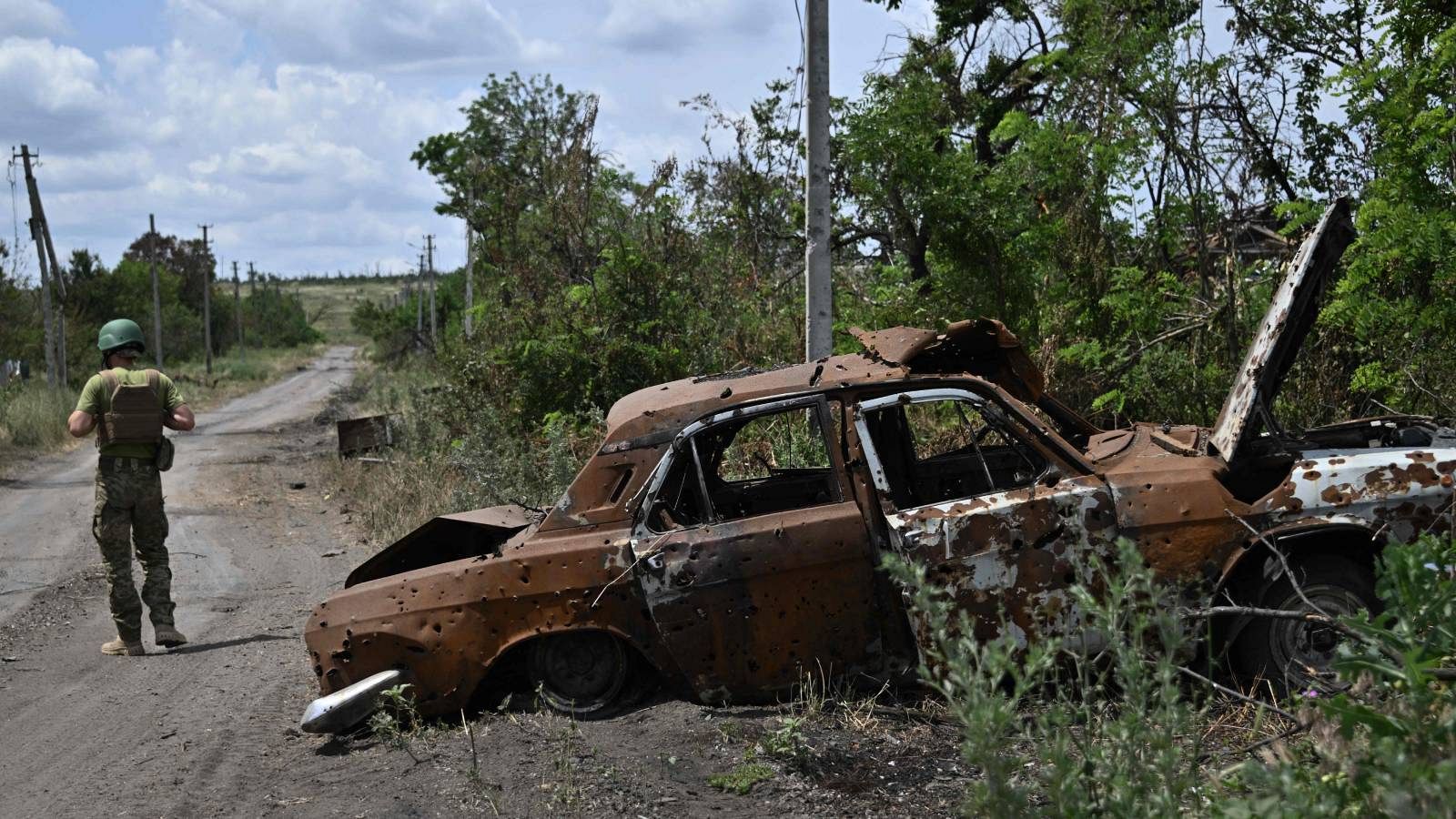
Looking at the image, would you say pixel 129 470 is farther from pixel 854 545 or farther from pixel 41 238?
pixel 41 238

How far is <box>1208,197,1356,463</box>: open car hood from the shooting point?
580 cm

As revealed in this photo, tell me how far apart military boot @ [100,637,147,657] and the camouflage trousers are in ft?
0.12

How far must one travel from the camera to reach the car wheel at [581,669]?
5.98 meters

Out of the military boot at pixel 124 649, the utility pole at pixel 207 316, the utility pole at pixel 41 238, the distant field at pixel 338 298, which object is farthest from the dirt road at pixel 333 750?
the distant field at pixel 338 298

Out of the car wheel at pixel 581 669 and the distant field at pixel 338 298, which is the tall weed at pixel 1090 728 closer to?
the car wheel at pixel 581 669

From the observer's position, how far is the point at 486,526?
6.91 meters

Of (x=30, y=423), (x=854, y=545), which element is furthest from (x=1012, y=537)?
(x=30, y=423)

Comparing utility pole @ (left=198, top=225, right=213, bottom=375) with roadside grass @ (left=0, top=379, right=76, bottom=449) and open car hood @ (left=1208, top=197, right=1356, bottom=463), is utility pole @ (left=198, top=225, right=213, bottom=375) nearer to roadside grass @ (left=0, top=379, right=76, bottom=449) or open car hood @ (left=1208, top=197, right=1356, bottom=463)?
roadside grass @ (left=0, top=379, right=76, bottom=449)

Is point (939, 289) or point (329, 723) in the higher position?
point (939, 289)

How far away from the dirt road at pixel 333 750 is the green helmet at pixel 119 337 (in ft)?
6.61

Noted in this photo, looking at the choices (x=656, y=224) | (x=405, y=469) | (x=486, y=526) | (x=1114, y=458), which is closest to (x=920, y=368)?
(x=1114, y=458)

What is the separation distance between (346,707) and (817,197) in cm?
502

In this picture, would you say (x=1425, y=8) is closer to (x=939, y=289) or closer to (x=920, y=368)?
(x=939, y=289)

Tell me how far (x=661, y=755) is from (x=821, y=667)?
2.71 feet
